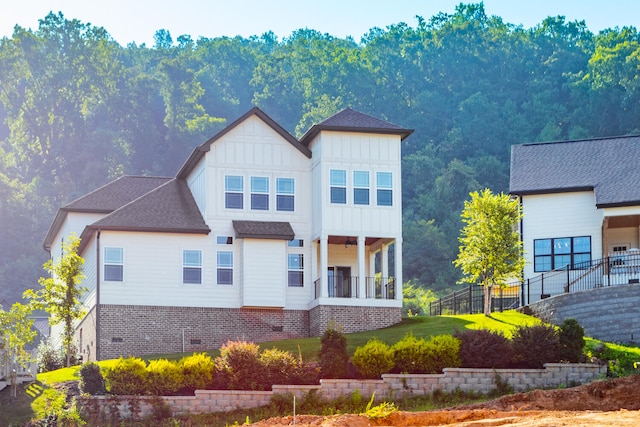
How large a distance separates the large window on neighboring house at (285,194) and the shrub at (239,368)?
12.3 m

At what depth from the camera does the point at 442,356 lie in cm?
3712

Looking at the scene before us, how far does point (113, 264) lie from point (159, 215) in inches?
98.2

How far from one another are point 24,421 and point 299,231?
15.3 m

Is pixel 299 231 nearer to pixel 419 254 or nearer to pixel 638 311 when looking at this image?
pixel 638 311

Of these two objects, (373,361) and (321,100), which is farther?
(321,100)


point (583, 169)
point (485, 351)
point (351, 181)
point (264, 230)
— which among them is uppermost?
point (583, 169)

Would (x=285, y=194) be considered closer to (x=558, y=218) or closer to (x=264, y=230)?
(x=264, y=230)

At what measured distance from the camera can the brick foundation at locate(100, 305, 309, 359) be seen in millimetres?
46094

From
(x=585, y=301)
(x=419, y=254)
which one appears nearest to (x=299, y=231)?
(x=585, y=301)

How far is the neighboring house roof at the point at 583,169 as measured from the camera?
49031 mm

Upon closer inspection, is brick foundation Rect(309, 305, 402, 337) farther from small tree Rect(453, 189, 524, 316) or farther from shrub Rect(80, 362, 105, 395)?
shrub Rect(80, 362, 105, 395)

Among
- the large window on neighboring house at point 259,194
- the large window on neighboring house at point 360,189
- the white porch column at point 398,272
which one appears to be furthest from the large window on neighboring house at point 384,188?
the large window on neighboring house at point 259,194

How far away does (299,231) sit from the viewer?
160 ft

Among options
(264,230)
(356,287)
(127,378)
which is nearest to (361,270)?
(356,287)
